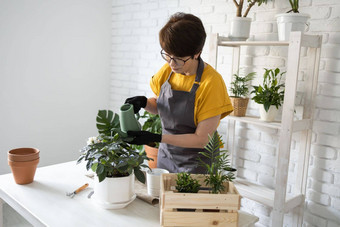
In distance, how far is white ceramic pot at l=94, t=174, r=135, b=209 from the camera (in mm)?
1238

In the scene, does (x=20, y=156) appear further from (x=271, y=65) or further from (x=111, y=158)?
(x=271, y=65)

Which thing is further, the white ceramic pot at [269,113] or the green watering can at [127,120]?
the white ceramic pot at [269,113]

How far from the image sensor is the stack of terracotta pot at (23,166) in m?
1.42

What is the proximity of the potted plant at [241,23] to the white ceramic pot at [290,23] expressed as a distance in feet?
0.86

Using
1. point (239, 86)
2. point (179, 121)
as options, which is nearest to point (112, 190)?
point (179, 121)

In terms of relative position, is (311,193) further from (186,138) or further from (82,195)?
(82,195)

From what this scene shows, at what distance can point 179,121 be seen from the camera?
5.91 feet

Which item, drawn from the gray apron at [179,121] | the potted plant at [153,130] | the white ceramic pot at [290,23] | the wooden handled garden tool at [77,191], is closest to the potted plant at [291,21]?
the white ceramic pot at [290,23]

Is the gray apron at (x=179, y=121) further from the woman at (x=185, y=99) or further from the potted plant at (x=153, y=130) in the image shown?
the potted plant at (x=153, y=130)

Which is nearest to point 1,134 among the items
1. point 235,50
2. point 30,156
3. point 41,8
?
point 41,8

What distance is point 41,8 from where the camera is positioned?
10.1 feet

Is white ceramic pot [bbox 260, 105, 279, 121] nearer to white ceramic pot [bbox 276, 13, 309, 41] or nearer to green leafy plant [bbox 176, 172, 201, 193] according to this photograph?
white ceramic pot [bbox 276, 13, 309, 41]

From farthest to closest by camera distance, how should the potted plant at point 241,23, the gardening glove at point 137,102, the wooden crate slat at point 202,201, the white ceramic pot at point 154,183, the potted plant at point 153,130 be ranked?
the potted plant at point 153,130 → the potted plant at point 241,23 → the gardening glove at point 137,102 → the white ceramic pot at point 154,183 → the wooden crate slat at point 202,201

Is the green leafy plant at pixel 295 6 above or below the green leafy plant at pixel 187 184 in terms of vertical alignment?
above
